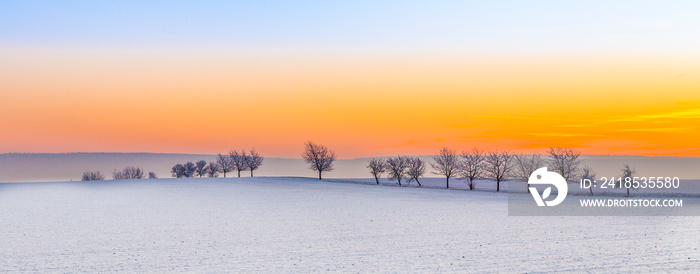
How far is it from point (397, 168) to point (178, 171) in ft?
268

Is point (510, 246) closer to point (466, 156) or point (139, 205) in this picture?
point (139, 205)

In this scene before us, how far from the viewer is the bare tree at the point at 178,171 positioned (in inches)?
5881

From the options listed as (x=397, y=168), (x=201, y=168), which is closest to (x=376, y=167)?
(x=397, y=168)

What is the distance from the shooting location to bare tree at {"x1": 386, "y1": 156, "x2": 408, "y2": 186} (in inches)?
3531

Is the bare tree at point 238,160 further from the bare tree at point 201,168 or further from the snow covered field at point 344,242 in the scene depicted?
the snow covered field at point 344,242

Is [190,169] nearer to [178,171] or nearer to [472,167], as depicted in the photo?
[178,171]

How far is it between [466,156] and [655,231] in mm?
56937

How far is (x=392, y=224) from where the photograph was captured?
26.6m

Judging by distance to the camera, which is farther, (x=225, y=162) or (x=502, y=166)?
(x=225, y=162)

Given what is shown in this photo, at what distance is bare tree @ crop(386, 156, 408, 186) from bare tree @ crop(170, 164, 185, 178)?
7670cm

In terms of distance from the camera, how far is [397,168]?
91.0m

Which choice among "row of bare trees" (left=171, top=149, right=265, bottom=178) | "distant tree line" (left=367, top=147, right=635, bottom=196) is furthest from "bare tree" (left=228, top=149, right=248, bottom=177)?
"distant tree line" (left=367, top=147, right=635, bottom=196)

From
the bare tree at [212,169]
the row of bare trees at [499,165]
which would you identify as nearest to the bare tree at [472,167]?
the row of bare trees at [499,165]

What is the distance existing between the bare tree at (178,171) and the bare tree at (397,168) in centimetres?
7670
